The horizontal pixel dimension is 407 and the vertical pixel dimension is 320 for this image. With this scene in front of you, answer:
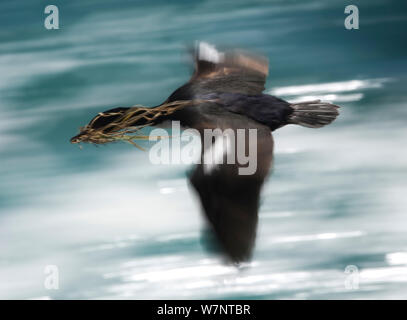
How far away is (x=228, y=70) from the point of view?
1.77m

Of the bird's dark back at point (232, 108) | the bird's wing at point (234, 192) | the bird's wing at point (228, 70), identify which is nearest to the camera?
the bird's wing at point (234, 192)

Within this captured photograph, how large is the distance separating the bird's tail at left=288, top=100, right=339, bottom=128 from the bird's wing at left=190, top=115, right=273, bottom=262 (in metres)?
0.15

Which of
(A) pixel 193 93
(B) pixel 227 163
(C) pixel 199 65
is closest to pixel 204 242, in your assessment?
(B) pixel 227 163

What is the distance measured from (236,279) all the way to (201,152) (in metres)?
0.37

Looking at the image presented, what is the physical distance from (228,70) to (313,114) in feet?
0.93

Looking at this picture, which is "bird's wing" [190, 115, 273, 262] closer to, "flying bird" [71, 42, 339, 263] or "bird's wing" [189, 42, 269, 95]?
"flying bird" [71, 42, 339, 263]

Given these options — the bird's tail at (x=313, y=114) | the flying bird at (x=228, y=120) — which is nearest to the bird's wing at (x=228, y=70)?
the flying bird at (x=228, y=120)

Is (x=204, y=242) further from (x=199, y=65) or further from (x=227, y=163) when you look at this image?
(x=199, y=65)

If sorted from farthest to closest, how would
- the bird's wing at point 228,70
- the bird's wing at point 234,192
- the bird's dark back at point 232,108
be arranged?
1. the bird's wing at point 228,70
2. the bird's dark back at point 232,108
3. the bird's wing at point 234,192

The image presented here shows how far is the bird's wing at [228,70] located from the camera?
170 cm

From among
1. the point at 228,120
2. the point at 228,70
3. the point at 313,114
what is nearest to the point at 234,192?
the point at 228,120

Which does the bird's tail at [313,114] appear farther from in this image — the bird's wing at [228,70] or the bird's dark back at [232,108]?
A: the bird's wing at [228,70]

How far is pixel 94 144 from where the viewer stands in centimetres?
166

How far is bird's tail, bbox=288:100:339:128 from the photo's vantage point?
1.65 metres
